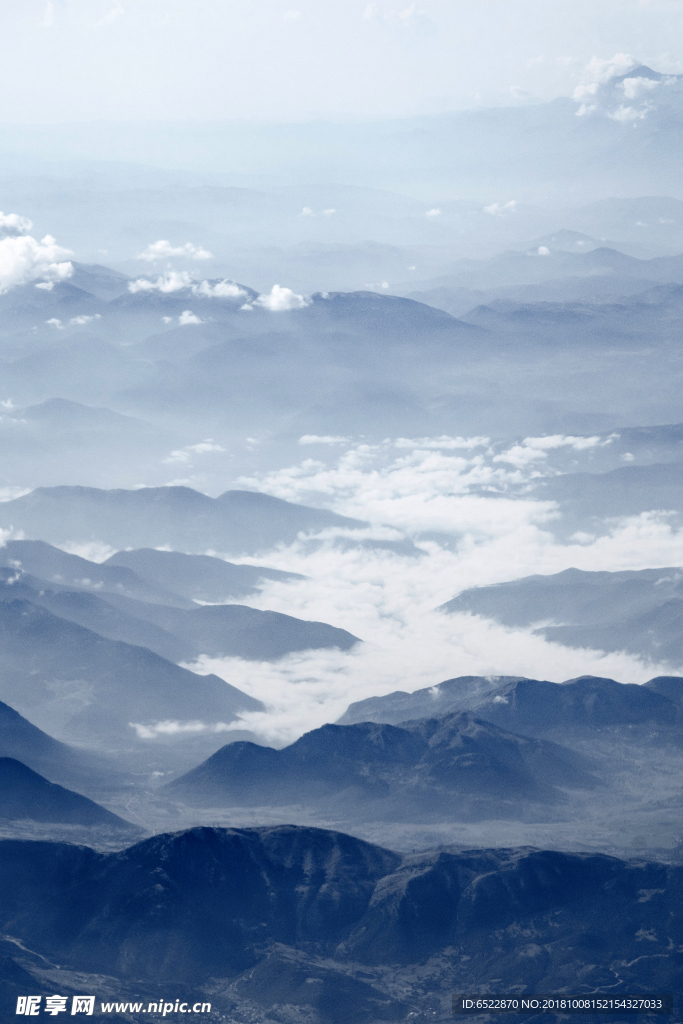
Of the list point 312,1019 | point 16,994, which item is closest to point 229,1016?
point 312,1019

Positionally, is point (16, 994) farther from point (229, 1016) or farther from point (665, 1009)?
point (665, 1009)

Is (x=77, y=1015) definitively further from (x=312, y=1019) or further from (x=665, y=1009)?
(x=665, y=1009)

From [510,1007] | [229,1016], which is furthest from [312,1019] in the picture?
[510,1007]

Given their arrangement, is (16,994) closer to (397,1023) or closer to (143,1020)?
(143,1020)

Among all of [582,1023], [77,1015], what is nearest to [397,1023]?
[582,1023]

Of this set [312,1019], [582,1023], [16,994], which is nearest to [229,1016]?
[312,1019]

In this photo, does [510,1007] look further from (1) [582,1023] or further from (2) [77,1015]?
(2) [77,1015]
